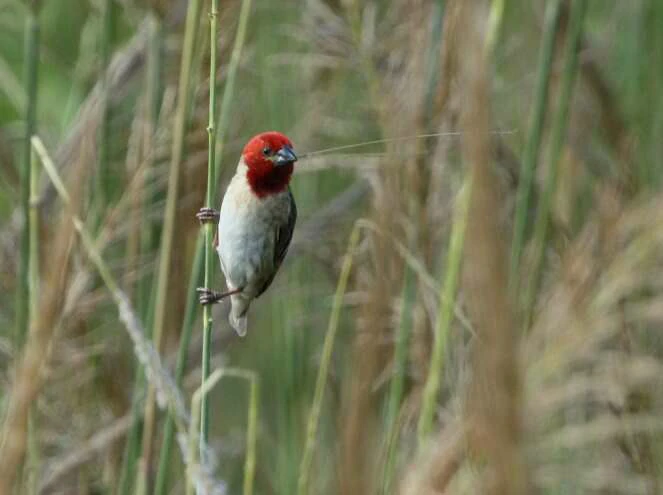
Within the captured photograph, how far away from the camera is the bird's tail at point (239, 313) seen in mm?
2365

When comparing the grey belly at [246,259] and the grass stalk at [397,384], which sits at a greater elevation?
the grey belly at [246,259]

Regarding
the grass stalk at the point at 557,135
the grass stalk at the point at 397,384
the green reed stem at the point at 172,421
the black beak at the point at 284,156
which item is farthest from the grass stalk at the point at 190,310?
the grass stalk at the point at 557,135

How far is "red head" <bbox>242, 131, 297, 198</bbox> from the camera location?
2.00 m

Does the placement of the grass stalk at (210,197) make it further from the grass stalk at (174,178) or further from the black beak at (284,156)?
the black beak at (284,156)

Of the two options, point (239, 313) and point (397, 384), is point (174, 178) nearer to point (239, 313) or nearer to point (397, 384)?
point (397, 384)

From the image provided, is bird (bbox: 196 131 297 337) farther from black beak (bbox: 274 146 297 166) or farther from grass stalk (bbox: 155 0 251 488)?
grass stalk (bbox: 155 0 251 488)

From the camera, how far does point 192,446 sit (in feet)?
3.53

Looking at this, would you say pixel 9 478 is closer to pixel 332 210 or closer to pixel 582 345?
pixel 582 345

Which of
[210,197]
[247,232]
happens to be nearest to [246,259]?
[247,232]

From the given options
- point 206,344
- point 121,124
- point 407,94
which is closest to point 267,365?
point 121,124

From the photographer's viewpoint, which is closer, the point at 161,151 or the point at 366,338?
the point at 366,338

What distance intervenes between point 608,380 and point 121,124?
130 cm

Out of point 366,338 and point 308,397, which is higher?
point 366,338

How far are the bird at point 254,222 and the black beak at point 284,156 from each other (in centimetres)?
10
